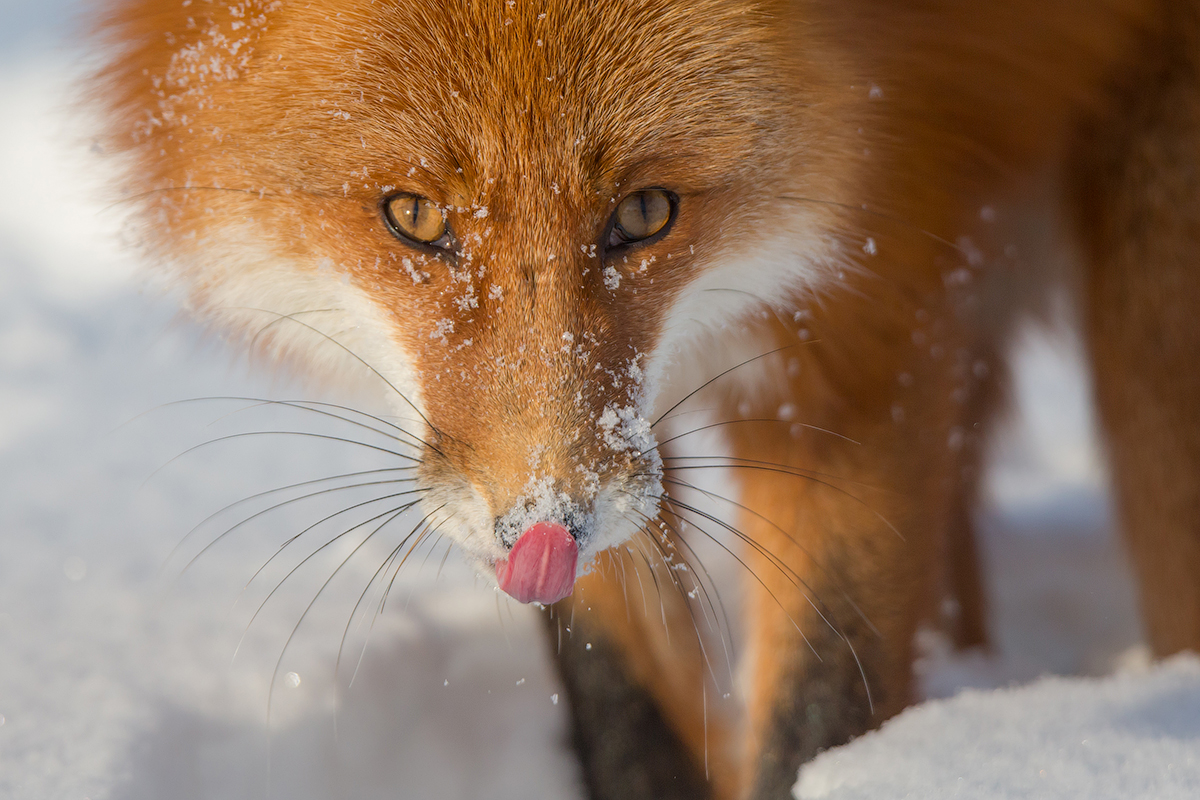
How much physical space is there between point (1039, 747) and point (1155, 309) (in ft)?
2.77

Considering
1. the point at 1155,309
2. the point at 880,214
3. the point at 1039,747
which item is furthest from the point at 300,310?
the point at 1155,309

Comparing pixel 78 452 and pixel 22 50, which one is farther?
pixel 22 50

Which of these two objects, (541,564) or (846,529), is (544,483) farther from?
(846,529)

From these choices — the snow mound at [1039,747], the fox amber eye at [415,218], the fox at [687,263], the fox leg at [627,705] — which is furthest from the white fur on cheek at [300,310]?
the snow mound at [1039,747]

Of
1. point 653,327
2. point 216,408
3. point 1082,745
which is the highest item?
point 216,408

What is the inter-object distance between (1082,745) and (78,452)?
2151 millimetres

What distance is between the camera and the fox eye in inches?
44.5

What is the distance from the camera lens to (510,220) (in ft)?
3.51

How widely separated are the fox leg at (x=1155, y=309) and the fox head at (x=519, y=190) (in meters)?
0.73

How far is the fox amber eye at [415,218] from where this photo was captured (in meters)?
1.11

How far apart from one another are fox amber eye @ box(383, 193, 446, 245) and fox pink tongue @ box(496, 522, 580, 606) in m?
0.38

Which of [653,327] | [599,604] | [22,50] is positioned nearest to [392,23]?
[653,327]

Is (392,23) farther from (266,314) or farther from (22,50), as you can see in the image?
(22,50)

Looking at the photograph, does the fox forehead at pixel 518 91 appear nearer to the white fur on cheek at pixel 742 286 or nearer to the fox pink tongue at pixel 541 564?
the white fur on cheek at pixel 742 286
